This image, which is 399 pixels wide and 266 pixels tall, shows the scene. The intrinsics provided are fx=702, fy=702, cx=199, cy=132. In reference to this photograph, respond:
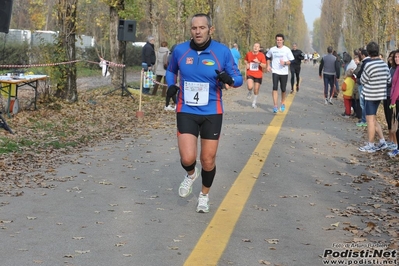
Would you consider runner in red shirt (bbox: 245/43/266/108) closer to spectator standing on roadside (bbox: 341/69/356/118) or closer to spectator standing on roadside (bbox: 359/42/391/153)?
spectator standing on roadside (bbox: 341/69/356/118)

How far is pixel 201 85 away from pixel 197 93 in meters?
0.09

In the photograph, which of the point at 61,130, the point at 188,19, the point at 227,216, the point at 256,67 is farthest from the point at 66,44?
the point at 188,19

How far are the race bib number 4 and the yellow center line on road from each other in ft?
3.91

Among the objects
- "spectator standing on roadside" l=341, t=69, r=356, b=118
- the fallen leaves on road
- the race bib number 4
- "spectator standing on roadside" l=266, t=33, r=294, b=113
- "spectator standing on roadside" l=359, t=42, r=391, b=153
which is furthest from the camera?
"spectator standing on roadside" l=341, t=69, r=356, b=118

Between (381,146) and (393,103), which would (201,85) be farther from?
(381,146)

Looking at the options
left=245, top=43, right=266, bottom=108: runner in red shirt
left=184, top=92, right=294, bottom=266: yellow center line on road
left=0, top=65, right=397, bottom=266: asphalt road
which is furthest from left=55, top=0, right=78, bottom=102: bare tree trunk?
left=184, top=92, right=294, bottom=266: yellow center line on road

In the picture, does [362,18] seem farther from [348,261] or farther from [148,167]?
[348,261]

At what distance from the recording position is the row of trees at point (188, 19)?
19.3 m

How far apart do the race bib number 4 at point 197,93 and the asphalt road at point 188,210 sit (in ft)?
3.85

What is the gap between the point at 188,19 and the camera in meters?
44.3

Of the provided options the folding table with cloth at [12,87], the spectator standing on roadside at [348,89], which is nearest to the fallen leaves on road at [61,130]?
the folding table with cloth at [12,87]

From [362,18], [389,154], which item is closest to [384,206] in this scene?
[389,154]

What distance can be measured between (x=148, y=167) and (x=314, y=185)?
2481 mm

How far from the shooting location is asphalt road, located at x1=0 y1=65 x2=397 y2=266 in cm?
589
